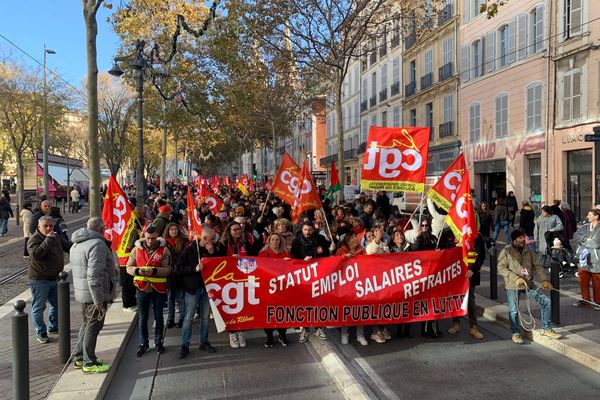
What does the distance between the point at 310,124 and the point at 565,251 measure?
60154 millimetres

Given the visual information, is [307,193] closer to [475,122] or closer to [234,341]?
[234,341]

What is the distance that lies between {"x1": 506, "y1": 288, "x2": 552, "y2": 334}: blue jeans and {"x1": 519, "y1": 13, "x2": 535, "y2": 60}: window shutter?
18.7 metres

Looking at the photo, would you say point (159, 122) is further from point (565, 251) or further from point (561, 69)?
point (565, 251)

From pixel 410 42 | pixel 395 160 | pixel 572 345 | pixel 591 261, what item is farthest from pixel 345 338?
pixel 410 42

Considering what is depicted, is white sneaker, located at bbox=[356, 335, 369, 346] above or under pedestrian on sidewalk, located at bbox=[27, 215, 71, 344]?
under

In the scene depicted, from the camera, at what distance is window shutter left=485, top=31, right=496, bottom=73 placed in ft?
82.1

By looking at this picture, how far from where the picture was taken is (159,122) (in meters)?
28.8

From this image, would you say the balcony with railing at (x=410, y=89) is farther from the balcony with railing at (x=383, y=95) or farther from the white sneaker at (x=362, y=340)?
the white sneaker at (x=362, y=340)

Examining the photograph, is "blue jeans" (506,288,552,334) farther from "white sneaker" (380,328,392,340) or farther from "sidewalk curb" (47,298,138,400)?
"sidewalk curb" (47,298,138,400)

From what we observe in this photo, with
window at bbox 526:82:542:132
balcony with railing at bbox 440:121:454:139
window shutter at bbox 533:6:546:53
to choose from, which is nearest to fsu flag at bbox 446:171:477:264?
window at bbox 526:82:542:132

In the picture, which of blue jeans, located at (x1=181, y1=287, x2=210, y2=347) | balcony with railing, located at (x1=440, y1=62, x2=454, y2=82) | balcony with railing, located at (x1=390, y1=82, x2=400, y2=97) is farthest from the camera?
balcony with railing, located at (x1=390, y1=82, x2=400, y2=97)

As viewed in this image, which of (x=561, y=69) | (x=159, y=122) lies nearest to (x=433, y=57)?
(x=561, y=69)

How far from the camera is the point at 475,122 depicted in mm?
27125

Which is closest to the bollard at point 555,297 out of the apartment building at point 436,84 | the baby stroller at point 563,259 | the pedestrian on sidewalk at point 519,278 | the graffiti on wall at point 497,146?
the pedestrian on sidewalk at point 519,278
